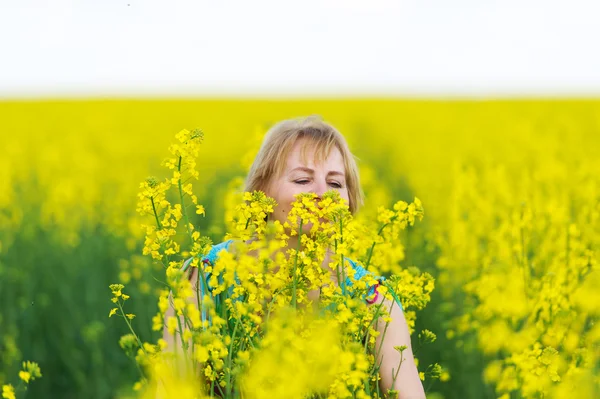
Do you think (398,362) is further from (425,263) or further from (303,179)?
(425,263)

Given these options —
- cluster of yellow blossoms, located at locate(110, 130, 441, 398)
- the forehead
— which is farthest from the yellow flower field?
the forehead

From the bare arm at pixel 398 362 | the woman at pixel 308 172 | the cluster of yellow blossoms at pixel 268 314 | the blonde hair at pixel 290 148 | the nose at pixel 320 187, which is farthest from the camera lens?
the blonde hair at pixel 290 148

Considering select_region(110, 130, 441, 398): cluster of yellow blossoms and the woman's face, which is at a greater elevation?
the woman's face

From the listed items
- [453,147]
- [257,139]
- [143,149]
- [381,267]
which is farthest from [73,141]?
[381,267]

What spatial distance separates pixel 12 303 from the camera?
467 centimetres

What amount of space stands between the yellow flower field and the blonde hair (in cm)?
26

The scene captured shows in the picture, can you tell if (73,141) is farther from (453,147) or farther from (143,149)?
(453,147)

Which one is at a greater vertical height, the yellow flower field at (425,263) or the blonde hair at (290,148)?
the blonde hair at (290,148)

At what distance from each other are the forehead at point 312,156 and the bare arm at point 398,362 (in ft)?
1.75

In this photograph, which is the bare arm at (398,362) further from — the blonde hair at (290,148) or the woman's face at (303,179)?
the blonde hair at (290,148)

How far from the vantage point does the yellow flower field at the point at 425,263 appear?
2451mm

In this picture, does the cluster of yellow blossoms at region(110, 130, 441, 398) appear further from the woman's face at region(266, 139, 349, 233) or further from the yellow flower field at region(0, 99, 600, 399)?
the woman's face at region(266, 139, 349, 233)

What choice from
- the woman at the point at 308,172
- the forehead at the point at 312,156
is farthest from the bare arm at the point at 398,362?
the forehead at the point at 312,156

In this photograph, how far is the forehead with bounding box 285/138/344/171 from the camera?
A: 9.04 feet
